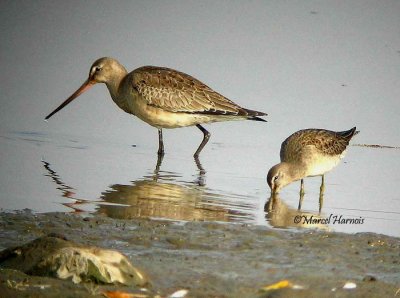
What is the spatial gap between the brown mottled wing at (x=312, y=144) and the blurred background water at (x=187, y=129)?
1.14ft

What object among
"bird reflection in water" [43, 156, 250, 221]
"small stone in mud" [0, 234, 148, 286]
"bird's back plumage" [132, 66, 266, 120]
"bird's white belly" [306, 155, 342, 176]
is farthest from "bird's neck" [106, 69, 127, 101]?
"small stone in mud" [0, 234, 148, 286]

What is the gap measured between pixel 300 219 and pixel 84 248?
2715 mm

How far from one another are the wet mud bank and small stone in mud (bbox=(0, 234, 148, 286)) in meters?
0.04

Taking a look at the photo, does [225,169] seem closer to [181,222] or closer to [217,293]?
[181,222]

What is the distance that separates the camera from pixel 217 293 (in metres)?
4.53

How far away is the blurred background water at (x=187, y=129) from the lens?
24.1 ft

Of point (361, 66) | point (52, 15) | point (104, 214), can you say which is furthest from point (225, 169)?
point (52, 15)

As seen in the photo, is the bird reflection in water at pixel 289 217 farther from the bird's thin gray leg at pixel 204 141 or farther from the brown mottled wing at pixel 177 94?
the brown mottled wing at pixel 177 94

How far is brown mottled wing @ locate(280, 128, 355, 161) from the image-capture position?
29.5ft

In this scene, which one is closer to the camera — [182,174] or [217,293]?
[217,293]

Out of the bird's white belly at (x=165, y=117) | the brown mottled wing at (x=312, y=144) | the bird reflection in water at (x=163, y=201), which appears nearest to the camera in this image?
the bird reflection in water at (x=163, y=201)

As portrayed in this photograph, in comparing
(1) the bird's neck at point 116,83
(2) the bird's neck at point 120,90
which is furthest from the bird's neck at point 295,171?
(1) the bird's neck at point 116,83

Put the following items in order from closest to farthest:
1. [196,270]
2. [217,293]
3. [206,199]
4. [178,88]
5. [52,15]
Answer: [217,293] < [196,270] < [206,199] < [178,88] < [52,15]

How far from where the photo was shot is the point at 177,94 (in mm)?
10906
